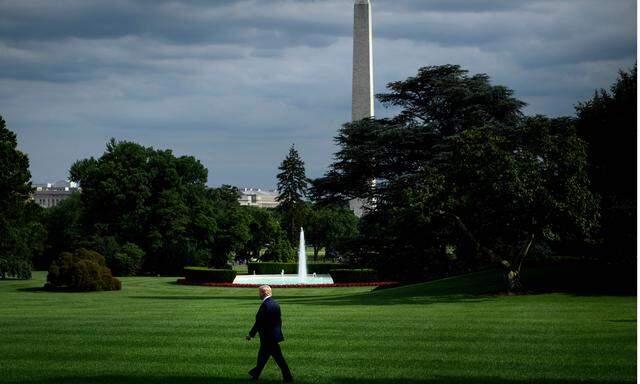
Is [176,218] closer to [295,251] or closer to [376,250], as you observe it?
[295,251]

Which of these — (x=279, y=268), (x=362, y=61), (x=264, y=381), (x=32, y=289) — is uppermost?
(x=362, y=61)

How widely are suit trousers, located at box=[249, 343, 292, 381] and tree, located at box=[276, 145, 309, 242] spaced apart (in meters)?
93.7

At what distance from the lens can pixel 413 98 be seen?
49344mm

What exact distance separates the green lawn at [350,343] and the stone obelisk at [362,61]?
4458cm

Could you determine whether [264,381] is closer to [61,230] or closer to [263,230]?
[61,230]

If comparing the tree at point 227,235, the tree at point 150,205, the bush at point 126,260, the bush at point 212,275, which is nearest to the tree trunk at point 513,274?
the bush at point 212,275

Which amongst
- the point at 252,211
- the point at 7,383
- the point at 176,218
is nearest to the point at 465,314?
the point at 7,383

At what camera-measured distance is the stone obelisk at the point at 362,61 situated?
72.1 m

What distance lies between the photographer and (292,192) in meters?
109

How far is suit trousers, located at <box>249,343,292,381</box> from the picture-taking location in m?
13.7

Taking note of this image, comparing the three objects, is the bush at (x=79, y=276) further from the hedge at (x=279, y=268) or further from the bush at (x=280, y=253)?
the bush at (x=280, y=253)

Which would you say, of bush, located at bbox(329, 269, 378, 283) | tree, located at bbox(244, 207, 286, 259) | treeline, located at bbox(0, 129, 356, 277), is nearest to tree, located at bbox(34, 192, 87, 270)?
treeline, located at bbox(0, 129, 356, 277)

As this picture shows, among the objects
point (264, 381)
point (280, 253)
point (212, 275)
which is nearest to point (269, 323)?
point (264, 381)

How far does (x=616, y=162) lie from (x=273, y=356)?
24.3 m
